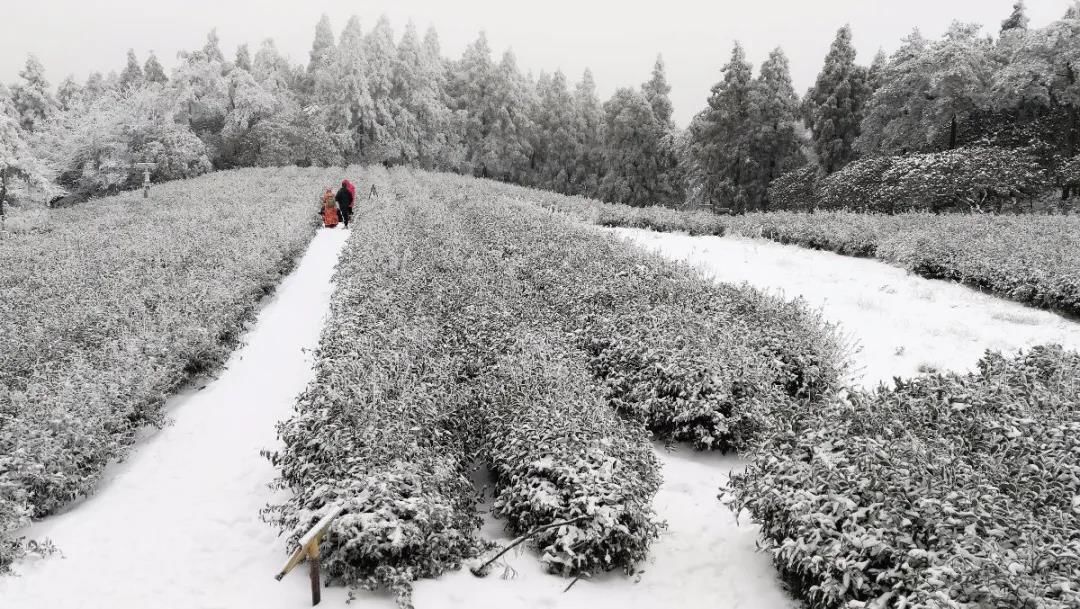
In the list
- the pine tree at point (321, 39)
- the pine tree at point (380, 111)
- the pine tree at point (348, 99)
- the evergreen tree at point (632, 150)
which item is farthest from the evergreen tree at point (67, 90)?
the evergreen tree at point (632, 150)

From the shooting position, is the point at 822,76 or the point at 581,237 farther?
the point at 822,76

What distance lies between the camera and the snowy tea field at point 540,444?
4234mm

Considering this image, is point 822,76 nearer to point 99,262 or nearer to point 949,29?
point 949,29

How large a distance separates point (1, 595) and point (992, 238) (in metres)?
17.0

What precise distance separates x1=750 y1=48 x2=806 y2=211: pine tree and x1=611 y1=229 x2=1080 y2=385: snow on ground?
22.2 meters

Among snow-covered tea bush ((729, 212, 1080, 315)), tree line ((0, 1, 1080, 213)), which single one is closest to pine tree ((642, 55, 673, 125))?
tree line ((0, 1, 1080, 213))

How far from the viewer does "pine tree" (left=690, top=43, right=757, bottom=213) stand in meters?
36.8

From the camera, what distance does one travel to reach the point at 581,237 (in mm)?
15289

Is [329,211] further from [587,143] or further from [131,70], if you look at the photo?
[131,70]

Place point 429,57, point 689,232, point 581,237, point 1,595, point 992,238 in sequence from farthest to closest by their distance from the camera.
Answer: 1. point 429,57
2. point 689,232
3. point 581,237
4. point 992,238
5. point 1,595

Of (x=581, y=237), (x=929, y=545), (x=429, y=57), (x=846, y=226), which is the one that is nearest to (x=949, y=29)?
(x=846, y=226)

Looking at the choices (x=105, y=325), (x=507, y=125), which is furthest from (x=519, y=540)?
(x=507, y=125)

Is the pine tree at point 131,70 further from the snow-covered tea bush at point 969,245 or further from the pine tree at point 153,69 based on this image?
the snow-covered tea bush at point 969,245

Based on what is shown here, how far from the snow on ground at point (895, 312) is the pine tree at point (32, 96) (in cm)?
6488
